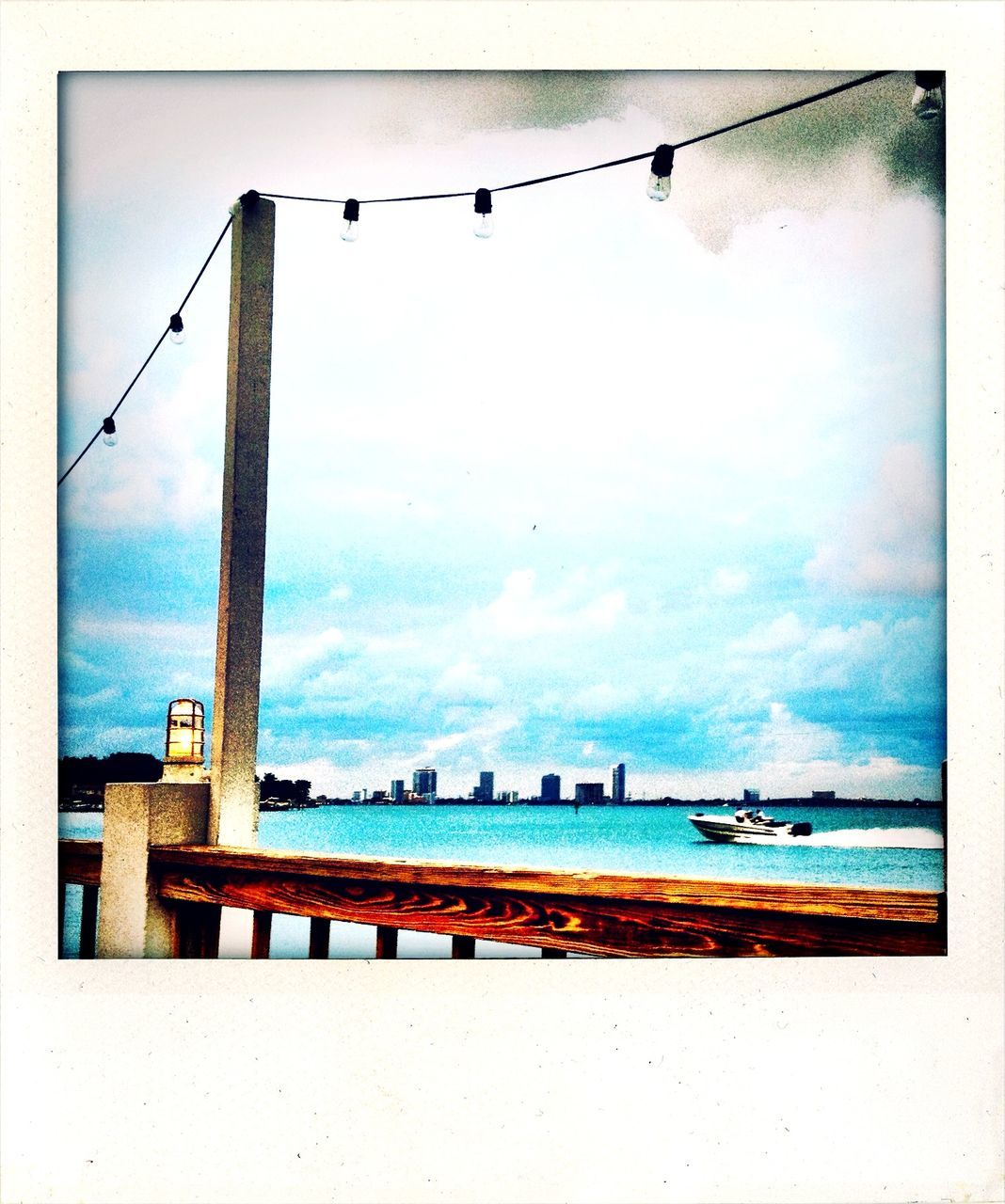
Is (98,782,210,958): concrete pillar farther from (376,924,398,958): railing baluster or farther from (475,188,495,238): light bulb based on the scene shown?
(475,188,495,238): light bulb

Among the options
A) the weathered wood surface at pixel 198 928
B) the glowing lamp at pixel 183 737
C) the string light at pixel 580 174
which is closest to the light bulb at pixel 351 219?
the string light at pixel 580 174

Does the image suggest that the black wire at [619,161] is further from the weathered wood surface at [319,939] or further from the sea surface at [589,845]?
the weathered wood surface at [319,939]

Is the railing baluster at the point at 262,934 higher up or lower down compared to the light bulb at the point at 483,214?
lower down

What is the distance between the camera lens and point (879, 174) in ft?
7.32

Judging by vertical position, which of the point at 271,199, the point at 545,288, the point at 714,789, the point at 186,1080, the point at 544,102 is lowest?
the point at 186,1080

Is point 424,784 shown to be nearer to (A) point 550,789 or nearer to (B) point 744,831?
(A) point 550,789

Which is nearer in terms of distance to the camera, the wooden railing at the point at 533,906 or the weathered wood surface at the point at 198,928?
the wooden railing at the point at 533,906

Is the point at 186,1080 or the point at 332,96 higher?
A: the point at 332,96

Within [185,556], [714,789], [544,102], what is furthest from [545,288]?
[714,789]

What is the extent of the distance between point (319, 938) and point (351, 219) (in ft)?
4.34

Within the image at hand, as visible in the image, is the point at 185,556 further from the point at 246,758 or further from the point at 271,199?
the point at 271,199

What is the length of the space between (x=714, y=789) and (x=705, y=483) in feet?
1.84

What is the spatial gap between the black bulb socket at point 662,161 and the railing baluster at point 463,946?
1.43 m

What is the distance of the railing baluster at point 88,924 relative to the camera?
7.20 ft
